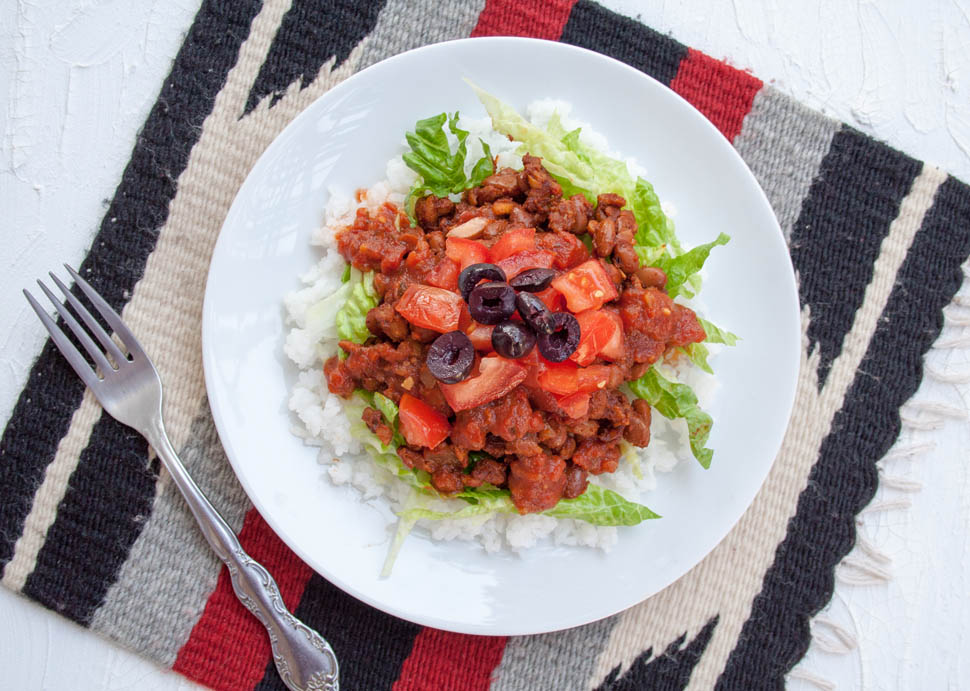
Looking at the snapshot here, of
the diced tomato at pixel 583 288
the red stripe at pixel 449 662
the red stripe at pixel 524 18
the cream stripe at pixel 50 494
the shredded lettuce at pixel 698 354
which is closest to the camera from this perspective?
the diced tomato at pixel 583 288

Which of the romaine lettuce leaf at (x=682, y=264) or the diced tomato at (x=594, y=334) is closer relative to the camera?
the diced tomato at (x=594, y=334)

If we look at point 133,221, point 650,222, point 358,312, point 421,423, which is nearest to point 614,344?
point 650,222

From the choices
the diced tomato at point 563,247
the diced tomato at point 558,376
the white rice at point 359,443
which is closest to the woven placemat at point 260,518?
the white rice at point 359,443

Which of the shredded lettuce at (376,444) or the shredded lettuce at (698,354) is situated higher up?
the shredded lettuce at (698,354)

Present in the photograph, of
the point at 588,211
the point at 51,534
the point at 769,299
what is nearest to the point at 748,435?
the point at 769,299

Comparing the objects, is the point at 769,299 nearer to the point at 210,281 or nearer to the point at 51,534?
the point at 210,281

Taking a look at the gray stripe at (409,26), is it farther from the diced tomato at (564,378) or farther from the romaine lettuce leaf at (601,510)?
the romaine lettuce leaf at (601,510)

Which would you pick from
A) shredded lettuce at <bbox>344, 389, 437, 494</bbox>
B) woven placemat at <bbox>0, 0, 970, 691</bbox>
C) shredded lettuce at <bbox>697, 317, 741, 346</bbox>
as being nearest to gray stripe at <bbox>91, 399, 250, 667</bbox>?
woven placemat at <bbox>0, 0, 970, 691</bbox>
